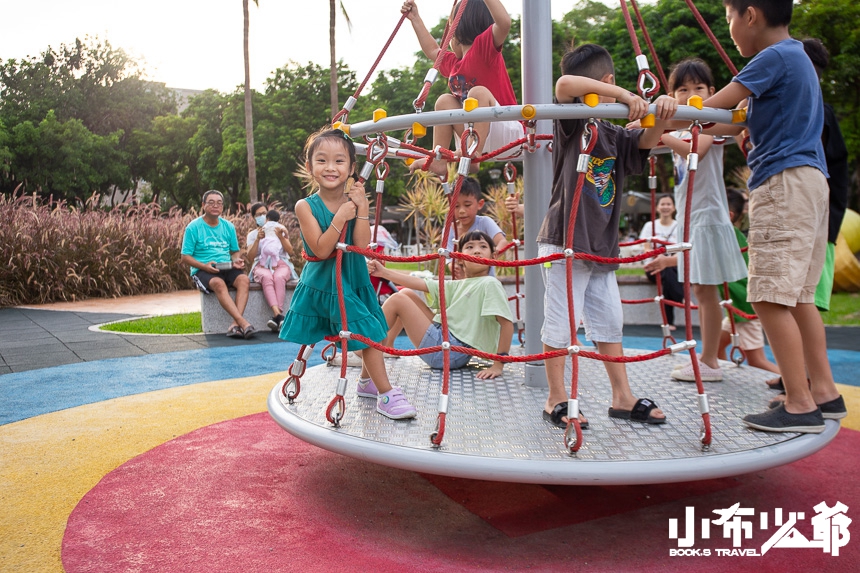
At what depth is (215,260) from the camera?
24.8 ft

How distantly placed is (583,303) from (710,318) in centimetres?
116

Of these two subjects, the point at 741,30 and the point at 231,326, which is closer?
the point at 741,30

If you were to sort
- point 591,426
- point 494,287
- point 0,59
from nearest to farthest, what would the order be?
1. point 591,426
2. point 494,287
3. point 0,59

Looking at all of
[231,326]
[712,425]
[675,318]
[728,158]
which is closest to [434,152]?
[712,425]

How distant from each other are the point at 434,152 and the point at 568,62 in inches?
25.6

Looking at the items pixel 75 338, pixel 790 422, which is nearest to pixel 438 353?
pixel 790 422

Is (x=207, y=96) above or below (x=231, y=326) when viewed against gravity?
above

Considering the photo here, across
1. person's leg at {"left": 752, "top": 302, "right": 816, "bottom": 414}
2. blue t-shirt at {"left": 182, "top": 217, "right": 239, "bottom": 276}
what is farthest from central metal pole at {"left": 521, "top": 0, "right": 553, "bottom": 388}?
blue t-shirt at {"left": 182, "top": 217, "right": 239, "bottom": 276}

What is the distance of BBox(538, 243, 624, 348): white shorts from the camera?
2.64 m

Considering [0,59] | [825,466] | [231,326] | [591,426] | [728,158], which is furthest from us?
[0,59]

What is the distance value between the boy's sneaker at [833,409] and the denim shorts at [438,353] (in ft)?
5.43

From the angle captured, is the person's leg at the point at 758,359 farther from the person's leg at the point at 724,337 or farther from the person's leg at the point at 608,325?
the person's leg at the point at 608,325

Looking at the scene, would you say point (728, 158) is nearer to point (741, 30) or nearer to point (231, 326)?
point (231, 326)

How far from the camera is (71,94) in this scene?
31.2 metres
